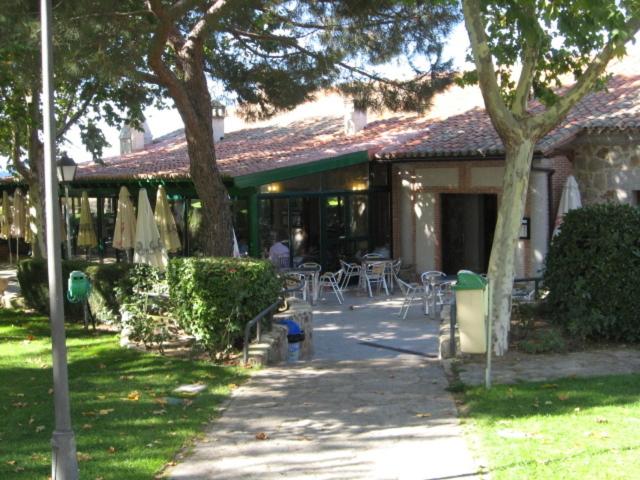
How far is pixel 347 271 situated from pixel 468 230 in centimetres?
434

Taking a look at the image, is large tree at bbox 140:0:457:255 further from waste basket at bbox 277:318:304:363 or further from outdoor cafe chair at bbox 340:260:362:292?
outdoor cafe chair at bbox 340:260:362:292

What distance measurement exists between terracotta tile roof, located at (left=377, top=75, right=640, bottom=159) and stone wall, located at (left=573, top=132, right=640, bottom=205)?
1.24 ft

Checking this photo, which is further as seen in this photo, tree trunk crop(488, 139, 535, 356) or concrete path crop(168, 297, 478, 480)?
tree trunk crop(488, 139, 535, 356)

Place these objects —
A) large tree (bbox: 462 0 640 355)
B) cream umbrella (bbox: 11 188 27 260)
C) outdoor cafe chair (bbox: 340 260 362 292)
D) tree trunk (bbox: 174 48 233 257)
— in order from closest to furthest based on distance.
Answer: large tree (bbox: 462 0 640 355) < tree trunk (bbox: 174 48 233 257) < outdoor cafe chair (bbox: 340 260 362 292) < cream umbrella (bbox: 11 188 27 260)

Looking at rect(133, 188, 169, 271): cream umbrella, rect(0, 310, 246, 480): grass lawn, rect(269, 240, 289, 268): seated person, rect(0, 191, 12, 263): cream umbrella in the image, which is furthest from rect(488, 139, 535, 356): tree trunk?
rect(0, 191, 12, 263): cream umbrella

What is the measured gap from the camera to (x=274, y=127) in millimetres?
23406

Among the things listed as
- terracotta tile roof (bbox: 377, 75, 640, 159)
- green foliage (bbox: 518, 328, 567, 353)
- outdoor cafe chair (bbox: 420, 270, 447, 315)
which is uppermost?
terracotta tile roof (bbox: 377, 75, 640, 159)

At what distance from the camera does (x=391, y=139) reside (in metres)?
18.5

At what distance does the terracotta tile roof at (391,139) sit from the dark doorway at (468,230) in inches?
82.1

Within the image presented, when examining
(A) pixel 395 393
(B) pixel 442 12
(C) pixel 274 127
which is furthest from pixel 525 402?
(C) pixel 274 127

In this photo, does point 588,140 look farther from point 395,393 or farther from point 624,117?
point 395,393

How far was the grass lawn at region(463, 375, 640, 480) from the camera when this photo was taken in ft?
17.4

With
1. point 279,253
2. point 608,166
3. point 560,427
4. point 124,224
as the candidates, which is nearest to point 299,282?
point 279,253

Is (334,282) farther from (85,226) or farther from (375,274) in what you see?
(85,226)
